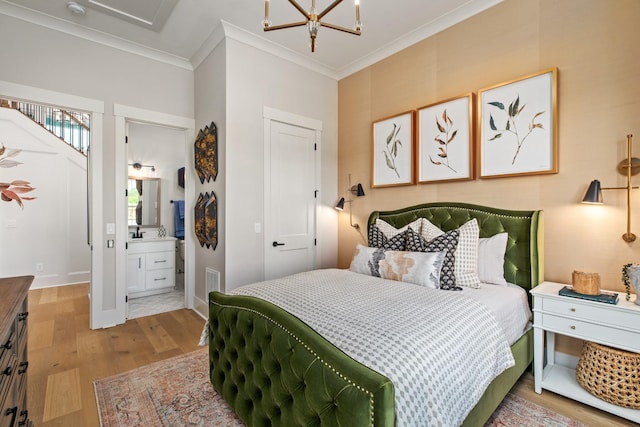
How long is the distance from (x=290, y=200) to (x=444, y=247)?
6.33ft

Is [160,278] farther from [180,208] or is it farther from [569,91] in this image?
[569,91]

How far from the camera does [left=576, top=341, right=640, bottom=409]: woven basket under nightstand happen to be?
1812 mm

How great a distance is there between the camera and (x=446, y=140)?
300cm

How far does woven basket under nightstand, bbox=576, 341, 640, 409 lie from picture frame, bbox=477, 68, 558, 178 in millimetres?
1300


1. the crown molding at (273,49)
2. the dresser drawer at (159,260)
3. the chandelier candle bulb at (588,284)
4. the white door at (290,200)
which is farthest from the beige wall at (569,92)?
the dresser drawer at (159,260)

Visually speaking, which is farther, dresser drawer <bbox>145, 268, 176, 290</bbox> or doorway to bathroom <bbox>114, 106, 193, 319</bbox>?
dresser drawer <bbox>145, 268, 176, 290</bbox>

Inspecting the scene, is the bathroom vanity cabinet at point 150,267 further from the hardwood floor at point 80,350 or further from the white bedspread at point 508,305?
the white bedspread at point 508,305

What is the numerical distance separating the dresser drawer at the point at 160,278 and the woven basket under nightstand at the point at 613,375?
15.9 feet

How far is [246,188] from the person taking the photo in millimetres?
3301

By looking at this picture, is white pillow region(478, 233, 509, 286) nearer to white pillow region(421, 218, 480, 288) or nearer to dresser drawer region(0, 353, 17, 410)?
white pillow region(421, 218, 480, 288)

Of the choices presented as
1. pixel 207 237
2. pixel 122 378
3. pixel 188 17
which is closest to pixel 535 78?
pixel 188 17

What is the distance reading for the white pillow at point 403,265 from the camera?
226cm

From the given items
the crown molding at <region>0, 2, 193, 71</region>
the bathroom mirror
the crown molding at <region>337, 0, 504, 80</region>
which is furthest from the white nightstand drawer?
the bathroom mirror

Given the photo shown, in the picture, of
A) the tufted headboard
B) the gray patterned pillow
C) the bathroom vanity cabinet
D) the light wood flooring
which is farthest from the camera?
the bathroom vanity cabinet
